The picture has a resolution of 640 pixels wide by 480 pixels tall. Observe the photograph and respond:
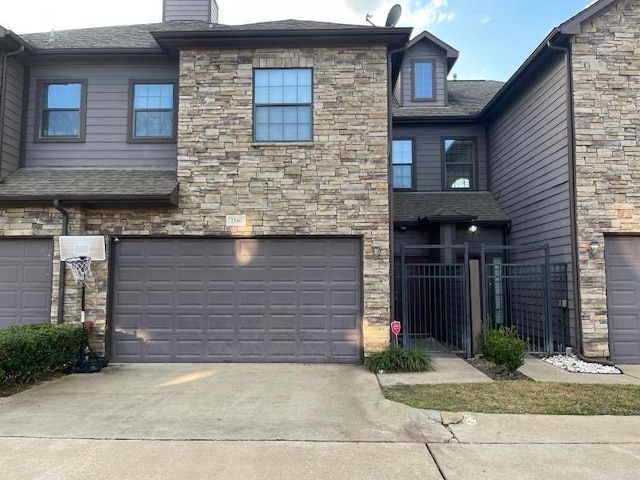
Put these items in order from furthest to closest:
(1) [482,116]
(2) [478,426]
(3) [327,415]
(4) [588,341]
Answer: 1. (1) [482,116]
2. (4) [588,341]
3. (3) [327,415]
4. (2) [478,426]

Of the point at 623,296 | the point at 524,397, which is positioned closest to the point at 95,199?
the point at 524,397

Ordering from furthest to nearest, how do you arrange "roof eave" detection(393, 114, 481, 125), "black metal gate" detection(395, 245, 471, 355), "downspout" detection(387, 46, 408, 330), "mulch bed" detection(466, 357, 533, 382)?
1. "roof eave" detection(393, 114, 481, 125)
2. "black metal gate" detection(395, 245, 471, 355)
3. "downspout" detection(387, 46, 408, 330)
4. "mulch bed" detection(466, 357, 533, 382)

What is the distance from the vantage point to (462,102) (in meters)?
13.7

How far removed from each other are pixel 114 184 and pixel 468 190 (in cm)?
925

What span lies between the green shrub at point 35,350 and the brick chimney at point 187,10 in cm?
862

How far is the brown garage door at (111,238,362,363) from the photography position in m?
8.31

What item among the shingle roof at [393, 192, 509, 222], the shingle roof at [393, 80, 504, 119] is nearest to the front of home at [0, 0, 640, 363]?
the shingle roof at [393, 192, 509, 222]

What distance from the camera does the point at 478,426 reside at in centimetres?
494

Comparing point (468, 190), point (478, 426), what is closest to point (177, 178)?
point (478, 426)

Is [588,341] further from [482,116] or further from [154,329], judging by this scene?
[154,329]

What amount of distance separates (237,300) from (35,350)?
3.29m

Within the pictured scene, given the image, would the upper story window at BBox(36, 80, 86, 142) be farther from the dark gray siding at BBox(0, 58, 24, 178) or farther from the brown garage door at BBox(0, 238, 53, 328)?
the brown garage door at BBox(0, 238, 53, 328)

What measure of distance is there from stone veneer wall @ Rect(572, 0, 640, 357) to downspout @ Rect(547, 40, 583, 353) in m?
0.07

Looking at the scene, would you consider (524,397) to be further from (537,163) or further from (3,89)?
(3,89)
